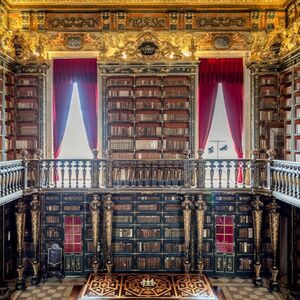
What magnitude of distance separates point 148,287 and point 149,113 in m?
3.73

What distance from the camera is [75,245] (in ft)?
24.7

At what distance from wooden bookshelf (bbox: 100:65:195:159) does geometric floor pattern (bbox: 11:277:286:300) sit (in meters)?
2.80

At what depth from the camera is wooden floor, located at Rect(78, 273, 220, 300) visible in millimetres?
5754

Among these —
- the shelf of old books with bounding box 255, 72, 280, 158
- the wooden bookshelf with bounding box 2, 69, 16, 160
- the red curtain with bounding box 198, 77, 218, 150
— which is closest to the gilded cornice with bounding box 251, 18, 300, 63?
the shelf of old books with bounding box 255, 72, 280, 158

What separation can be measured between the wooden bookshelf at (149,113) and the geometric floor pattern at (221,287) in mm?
2798

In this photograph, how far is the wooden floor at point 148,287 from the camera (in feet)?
18.9

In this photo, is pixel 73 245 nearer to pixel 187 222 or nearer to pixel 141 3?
pixel 187 222

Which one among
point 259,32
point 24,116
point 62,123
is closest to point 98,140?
point 62,123

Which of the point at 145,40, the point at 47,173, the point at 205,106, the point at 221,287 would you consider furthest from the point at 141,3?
the point at 221,287

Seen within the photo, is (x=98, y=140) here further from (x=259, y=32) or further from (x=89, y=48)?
(x=259, y=32)

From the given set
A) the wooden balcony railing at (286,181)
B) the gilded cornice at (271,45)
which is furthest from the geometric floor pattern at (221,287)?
the gilded cornice at (271,45)

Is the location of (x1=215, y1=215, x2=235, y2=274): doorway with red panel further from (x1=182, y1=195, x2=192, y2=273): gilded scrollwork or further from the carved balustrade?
the carved balustrade

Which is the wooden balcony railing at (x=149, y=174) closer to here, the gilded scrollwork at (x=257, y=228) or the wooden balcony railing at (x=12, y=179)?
the wooden balcony railing at (x=12, y=179)

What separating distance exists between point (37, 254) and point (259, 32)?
6.77m
